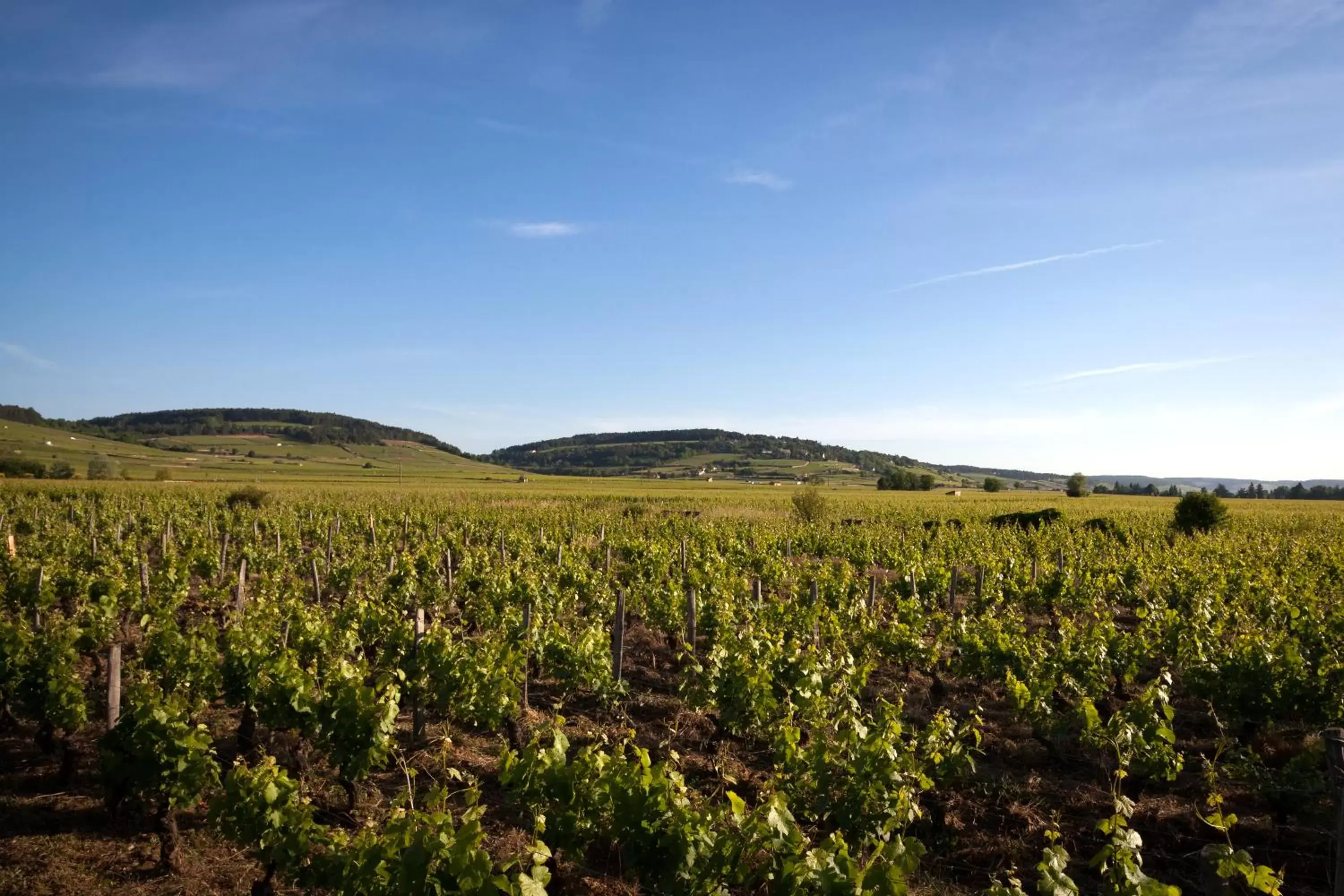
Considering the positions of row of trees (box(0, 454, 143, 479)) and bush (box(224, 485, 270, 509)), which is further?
row of trees (box(0, 454, 143, 479))

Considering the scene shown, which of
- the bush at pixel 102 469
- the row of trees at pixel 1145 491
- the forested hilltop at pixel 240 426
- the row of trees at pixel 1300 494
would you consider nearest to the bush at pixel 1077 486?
the row of trees at pixel 1145 491

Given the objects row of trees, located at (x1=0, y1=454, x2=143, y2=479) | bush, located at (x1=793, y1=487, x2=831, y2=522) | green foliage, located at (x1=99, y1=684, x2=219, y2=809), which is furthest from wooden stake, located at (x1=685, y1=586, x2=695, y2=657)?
row of trees, located at (x1=0, y1=454, x2=143, y2=479)

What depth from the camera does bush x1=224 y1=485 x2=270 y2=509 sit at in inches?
1379

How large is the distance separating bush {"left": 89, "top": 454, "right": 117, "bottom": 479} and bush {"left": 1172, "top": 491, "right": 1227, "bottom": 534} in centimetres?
7250

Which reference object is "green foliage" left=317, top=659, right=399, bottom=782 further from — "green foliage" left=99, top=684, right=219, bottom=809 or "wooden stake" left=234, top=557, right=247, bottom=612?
"wooden stake" left=234, top=557, right=247, bottom=612

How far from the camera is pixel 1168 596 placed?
1482 centimetres

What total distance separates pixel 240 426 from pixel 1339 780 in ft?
554

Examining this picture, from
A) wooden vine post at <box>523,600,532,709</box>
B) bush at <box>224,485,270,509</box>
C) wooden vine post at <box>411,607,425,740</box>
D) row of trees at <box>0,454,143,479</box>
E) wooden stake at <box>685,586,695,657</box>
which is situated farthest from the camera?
row of trees at <box>0,454,143,479</box>

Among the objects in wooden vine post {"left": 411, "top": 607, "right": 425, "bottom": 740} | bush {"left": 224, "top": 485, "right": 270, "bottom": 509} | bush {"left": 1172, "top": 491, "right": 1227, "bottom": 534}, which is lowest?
wooden vine post {"left": 411, "top": 607, "right": 425, "bottom": 740}

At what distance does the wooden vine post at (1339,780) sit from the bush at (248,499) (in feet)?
124

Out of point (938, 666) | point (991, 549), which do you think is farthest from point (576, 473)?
point (938, 666)

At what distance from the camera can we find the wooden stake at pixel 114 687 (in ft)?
25.1

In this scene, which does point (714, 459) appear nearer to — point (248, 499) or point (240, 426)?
point (240, 426)

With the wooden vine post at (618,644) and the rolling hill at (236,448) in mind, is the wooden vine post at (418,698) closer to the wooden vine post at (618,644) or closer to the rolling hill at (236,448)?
the wooden vine post at (618,644)
